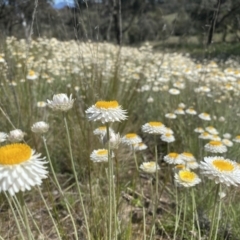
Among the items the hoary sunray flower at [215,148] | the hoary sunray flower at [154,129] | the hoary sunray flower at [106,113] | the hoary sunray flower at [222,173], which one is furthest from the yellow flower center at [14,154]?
the hoary sunray flower at [215,148]

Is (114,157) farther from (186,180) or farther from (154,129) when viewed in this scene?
(186,180)

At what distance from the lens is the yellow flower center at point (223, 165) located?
1126mm

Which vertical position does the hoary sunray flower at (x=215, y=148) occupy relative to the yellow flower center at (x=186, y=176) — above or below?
below

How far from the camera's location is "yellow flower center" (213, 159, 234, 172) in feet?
3.69

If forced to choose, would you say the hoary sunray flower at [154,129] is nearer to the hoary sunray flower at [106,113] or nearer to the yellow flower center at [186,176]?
the yellow flower center at [186,176]

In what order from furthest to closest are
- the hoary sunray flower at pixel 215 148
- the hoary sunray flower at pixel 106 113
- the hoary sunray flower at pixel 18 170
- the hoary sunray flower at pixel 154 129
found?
the hoary sunray flower at pixel 215 148 < the hoary sunray flower at pixel 154 129 < the hoary sunray flower at pixel 106 113 < the hoary sunray flower at pixel 18 170

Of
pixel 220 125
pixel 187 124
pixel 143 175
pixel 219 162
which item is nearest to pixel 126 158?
pixel 143 175

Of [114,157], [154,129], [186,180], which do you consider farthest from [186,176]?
[114,157]

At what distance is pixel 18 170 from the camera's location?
2.68ft

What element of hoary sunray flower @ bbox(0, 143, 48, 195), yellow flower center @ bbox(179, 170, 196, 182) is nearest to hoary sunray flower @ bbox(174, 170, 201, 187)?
yellow flower center @ bbox(179, 170, 196, 182)

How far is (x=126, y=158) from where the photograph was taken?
2.74m

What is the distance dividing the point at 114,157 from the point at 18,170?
3.96ft

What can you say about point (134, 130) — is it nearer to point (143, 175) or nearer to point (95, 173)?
point (143, 175)

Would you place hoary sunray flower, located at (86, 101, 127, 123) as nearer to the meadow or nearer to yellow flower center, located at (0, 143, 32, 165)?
the meadow
